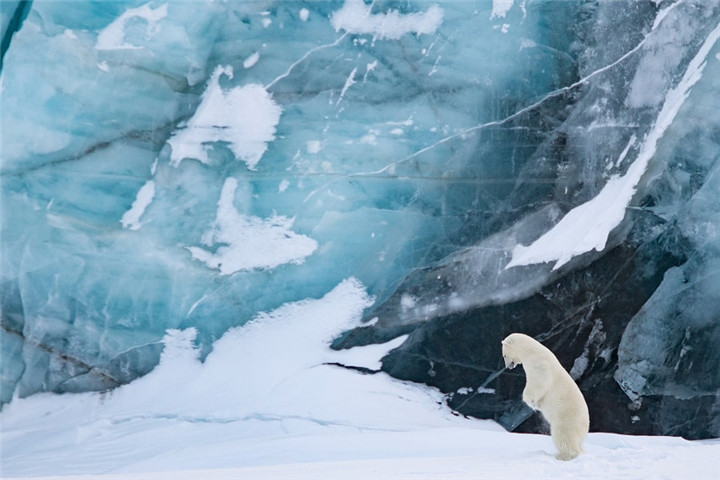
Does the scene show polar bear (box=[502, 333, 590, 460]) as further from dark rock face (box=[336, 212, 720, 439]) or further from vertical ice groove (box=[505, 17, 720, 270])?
vertical ice groove (box=[505, 17, 720, 270])

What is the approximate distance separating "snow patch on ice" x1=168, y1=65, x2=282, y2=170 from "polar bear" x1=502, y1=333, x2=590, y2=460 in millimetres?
2016

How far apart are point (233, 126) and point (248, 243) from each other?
2.14 ft

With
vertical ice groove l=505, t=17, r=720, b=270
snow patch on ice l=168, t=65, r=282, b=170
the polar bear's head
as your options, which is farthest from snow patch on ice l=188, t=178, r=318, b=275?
the polar bear's head

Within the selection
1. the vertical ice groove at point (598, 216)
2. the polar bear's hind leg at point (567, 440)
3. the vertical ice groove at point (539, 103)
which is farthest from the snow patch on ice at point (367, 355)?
the polar bear's hind leg at point (567, 440)

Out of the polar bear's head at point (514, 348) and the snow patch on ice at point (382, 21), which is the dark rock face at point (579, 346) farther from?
the snow patch on ice at point (382, 21)

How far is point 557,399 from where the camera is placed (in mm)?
2826

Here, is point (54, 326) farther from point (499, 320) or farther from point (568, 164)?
point (568, 164)

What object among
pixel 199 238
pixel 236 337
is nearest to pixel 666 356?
pixel 236 337

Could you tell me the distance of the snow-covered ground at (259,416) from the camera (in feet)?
11.9

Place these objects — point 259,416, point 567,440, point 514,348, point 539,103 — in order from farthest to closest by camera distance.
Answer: point 539,103, point 259,416, point 514,348, point 567,440

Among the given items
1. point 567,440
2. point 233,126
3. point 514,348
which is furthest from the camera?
point 233,126

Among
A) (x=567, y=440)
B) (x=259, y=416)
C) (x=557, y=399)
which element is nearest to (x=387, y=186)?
(x=259, y=416)

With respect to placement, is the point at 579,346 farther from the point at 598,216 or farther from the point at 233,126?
the point at 233,126

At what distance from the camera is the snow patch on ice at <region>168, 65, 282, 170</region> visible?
4270 millimetres
